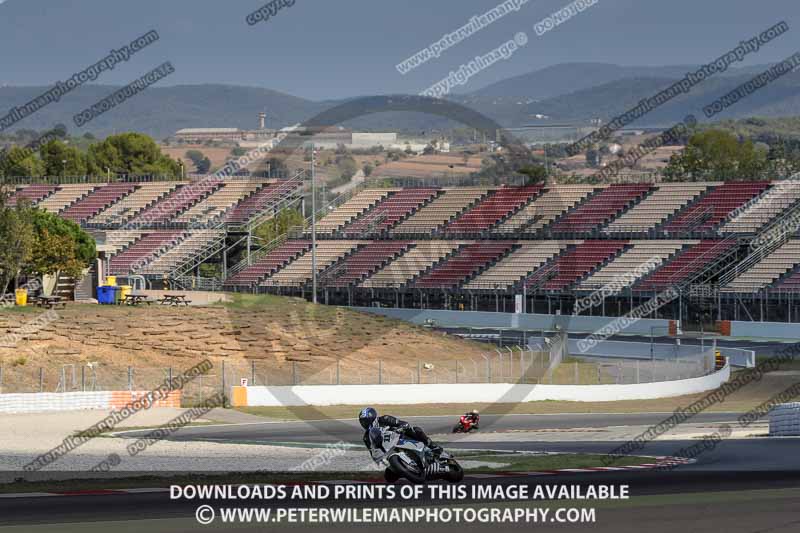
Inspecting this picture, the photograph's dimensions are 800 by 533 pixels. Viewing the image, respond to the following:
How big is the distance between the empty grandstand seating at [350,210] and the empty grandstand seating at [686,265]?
23.3 metres

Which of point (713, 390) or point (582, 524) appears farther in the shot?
point (713, 390)

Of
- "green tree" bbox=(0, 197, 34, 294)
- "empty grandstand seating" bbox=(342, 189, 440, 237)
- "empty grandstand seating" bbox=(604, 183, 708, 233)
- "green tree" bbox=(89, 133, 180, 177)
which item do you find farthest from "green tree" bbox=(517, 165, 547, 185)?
"green tree" bbox=(0, 197, 34, 294)

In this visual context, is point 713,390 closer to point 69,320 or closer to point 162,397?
point 162,397

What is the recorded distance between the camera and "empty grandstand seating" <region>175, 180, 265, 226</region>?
3620 inches

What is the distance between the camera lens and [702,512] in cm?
1895

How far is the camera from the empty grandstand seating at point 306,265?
261 ft

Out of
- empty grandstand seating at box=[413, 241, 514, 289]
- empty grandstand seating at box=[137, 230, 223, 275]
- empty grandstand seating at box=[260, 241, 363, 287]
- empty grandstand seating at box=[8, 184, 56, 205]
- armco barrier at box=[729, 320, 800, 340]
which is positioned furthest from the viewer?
empty grandstand seating at box=[8, 184, 56, 205]

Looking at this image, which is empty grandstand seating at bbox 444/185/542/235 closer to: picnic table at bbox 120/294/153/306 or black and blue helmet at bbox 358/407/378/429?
picnic table at bbox 120/294/153/306

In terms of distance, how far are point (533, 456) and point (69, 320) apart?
106 ft

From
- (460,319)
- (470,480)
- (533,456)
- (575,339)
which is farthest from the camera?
(460,319)

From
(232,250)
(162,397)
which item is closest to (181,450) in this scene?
(162,397)

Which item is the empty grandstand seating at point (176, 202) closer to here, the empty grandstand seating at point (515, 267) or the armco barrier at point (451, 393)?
the empty grandstand seating at point (515, 267)

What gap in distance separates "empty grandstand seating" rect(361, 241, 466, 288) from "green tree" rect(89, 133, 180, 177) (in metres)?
74.8

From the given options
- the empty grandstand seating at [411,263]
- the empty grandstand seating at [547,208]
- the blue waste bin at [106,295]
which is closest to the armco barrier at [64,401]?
the blue waste bin at [106,295]
